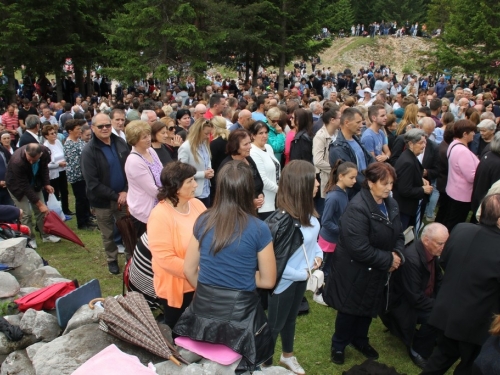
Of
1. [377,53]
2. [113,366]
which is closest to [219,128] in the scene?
[113,366]

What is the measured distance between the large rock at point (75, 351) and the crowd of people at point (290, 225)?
1.68 feet

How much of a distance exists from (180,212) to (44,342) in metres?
1.55

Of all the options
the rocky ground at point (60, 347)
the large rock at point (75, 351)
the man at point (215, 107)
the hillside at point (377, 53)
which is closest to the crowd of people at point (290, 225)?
the rocky ground at point (60, 347)

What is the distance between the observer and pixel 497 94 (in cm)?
2202

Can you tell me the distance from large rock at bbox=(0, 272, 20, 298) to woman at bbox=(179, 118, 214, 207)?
7.97ft

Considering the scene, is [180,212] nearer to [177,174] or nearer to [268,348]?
[177,174]

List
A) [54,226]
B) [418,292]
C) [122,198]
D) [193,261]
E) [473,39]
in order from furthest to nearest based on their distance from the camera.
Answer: [473,39], [54,226], [122,198], [418,292], [193,261]

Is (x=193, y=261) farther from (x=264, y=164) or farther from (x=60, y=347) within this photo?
(x=264, y=164)

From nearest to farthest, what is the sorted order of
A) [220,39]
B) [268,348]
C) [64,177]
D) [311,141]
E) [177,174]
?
[268,348], [177,174], [311,141], [64,177], [220,39]

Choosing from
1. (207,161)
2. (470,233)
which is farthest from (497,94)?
(470,233)

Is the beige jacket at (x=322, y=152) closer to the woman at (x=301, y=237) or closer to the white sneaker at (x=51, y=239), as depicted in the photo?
the woman at (x=301, y=237)

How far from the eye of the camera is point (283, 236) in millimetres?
3588

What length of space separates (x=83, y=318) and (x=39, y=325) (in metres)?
0.40

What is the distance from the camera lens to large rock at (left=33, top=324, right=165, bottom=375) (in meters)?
3.31
